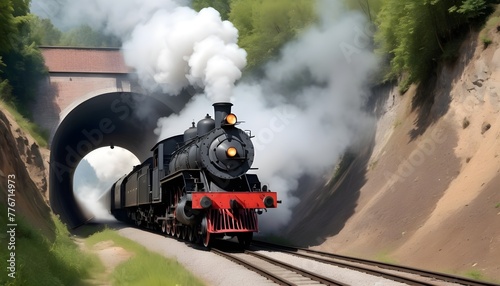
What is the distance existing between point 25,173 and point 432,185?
41.7ft

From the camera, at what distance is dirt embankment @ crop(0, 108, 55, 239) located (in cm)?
1230

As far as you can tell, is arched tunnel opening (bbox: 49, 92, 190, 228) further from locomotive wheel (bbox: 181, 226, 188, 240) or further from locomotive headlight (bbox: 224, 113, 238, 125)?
locomotive headlight (bbox: 224, 113, 238, 125)

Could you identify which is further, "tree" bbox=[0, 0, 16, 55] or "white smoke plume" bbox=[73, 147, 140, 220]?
"white smoke plume" bbox=[73, 147, 140, 220]

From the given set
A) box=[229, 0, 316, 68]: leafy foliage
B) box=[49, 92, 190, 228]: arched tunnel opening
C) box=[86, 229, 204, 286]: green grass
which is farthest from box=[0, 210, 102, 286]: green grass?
box=[229, 0, 316, 68]: leafy foliage

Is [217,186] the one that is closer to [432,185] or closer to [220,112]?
[220,112]

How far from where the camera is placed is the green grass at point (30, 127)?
23.8m

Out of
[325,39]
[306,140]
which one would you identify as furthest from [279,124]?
[325,39]

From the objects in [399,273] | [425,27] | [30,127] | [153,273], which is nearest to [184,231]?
[153,273]

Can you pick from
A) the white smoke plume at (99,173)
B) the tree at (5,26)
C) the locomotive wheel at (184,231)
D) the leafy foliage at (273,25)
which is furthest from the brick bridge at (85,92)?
the white smoke plume at (99,173)

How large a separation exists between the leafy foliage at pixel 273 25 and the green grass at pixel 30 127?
36.6 feet

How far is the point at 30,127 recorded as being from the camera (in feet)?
81.1

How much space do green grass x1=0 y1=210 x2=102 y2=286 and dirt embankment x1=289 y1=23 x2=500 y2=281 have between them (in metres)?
6.93

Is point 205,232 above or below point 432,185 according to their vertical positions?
below

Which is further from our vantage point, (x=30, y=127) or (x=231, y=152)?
(x=30, y=127)
